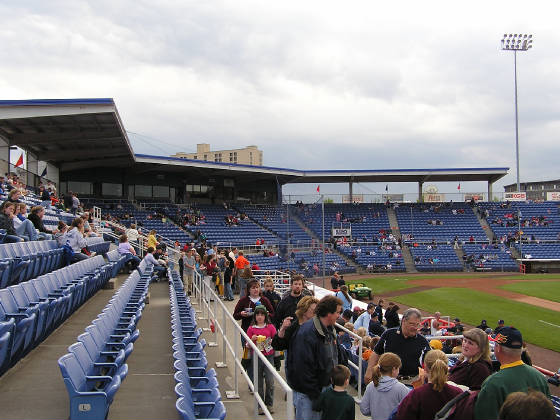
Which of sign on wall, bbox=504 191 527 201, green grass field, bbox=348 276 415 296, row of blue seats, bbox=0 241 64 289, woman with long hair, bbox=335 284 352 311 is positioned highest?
sign on wall, bbox=504 191 527 201

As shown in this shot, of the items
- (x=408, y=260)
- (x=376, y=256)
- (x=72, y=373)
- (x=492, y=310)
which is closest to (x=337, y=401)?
(x=72, y=373)

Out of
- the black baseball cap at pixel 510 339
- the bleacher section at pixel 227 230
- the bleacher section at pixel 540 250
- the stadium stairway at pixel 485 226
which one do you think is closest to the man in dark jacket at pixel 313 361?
the black baseball cap at pixel 510 339

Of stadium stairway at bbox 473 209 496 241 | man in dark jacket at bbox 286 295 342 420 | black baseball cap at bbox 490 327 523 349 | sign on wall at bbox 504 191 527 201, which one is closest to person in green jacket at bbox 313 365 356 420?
man in dark jacket at bbox 286 295 342 420

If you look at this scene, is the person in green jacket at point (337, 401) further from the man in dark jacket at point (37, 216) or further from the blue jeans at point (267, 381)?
the man in dark jacket at point (37, 216)

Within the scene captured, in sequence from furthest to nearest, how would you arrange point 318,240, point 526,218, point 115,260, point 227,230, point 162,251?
point 526,218 < point 318,240 < point 227,230 < point 162,251 < point 115,260

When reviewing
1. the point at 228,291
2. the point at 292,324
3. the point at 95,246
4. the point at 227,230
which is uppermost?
the point at 227,230

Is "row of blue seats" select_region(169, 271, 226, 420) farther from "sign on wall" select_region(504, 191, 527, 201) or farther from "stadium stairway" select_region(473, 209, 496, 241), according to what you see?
"sign on wall" select_region(504, 191, 527, 201)

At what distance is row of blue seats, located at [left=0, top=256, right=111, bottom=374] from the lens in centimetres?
471

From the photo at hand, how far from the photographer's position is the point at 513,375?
10.3 ft

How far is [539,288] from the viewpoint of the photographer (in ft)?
95.6

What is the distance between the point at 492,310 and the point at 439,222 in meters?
25.2

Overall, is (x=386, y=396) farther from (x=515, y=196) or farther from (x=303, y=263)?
(x=515, y=196)

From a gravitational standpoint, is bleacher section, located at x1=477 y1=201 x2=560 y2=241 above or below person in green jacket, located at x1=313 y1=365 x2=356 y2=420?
above

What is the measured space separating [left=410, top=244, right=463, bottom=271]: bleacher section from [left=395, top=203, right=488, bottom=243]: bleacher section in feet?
5.82
